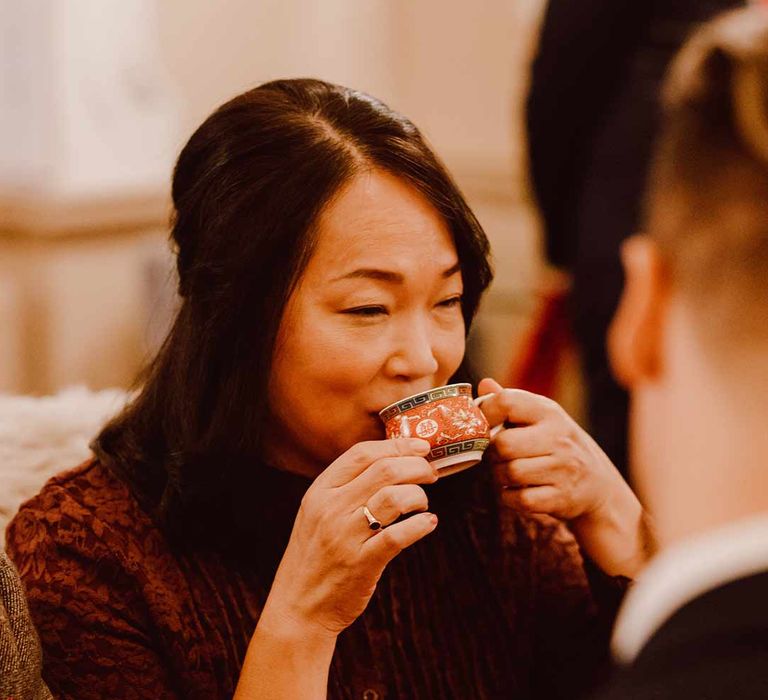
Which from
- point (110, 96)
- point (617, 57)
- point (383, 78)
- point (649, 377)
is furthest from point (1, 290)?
point (649, 377)

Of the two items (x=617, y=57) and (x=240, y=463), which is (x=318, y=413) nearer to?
(x=240, y=463)

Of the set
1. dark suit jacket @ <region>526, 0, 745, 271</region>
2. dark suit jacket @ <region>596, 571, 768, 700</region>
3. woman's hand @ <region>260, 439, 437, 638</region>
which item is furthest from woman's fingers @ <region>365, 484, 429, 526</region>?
dark suit jacket @ <region>526, 0, 745, 271</region>

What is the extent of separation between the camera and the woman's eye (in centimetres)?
131

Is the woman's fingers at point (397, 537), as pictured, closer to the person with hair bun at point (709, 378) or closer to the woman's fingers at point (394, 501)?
the woman's fingers at point (394, 501)

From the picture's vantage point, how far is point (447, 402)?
1.23 metres

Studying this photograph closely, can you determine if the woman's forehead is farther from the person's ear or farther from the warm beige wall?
the warm beige wall

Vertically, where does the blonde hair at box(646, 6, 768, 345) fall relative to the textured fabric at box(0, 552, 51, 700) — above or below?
above

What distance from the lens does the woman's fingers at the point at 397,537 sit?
1.17 meters

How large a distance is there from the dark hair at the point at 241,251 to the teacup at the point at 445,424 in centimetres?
21

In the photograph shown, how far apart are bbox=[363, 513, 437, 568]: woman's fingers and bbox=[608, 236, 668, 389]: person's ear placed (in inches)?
15.7

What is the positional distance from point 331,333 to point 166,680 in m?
0.45

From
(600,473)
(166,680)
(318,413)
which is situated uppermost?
(318,413)

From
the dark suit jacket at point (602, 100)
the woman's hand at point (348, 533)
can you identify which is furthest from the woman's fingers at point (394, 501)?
the dark suit jacket at point (602, 100)

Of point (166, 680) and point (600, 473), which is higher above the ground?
point (600, 473)
